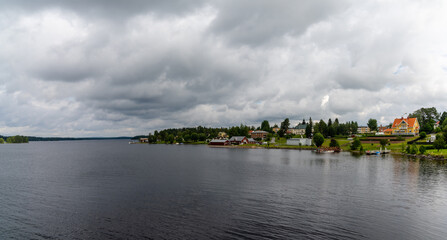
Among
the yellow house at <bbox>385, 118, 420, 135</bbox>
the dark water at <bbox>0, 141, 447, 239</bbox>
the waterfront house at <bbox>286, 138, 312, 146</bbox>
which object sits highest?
the yellow house at <bbox>385, 118, 420, 135</bbox>

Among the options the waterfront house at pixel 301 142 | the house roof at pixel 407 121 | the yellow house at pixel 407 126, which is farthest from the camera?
the waterfront house at pixel 301 142

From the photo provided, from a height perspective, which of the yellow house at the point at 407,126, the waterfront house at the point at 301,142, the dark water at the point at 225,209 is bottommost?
the dark water at the point at 225,209

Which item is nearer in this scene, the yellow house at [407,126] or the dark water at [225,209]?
the dark water at [225,209]

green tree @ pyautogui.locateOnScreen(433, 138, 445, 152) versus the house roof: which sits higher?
the house roof

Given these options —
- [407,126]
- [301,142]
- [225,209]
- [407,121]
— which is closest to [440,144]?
[407,126]

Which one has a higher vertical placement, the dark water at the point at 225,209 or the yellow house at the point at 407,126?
the yellow house at the point at 407,126

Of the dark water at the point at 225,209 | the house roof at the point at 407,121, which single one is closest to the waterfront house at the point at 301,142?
the house roof at the point at 407,121

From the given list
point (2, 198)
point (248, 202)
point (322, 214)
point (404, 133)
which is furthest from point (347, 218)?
point (404, 133)

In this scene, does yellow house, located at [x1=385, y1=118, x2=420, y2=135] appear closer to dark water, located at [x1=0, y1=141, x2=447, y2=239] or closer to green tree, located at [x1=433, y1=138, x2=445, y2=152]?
green tree, located at [x1=433, y1=138, x2=445, y2=152]

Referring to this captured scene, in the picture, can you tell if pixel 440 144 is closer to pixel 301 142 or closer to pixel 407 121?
pixel 407 121

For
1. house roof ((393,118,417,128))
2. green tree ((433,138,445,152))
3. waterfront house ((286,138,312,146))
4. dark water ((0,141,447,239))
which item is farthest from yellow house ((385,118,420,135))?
dark water ((0,141,447,239))

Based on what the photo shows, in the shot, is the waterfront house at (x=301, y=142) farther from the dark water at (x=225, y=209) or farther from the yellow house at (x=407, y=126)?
the dark water at (x=225, y=209)

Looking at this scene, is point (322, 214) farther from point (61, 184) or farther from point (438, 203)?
point (61, 184)

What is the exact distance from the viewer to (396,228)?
26.3 metres
